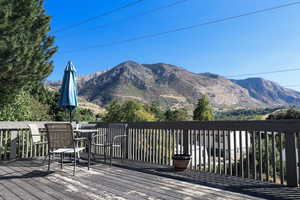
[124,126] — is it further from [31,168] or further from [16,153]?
[16,153]

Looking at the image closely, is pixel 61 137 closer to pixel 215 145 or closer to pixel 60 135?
pixel 60 135

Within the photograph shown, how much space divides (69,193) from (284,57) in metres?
56.5

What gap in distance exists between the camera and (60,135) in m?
3.88

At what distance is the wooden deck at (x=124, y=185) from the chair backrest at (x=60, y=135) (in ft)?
1.63

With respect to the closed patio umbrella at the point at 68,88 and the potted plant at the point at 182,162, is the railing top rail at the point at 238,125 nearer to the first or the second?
the potted plant at the point at 182,162

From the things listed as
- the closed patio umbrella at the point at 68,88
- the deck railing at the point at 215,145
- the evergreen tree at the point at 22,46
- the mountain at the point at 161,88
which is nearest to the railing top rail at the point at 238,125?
the deck railing at the point at 215,145

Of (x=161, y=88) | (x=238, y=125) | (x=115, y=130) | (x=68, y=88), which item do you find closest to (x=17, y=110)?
(x=68, y=88)

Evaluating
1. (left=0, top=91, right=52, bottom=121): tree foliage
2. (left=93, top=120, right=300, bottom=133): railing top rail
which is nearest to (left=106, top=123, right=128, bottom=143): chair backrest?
(left=93, top=120, right=300, bottom=133): railing top rail

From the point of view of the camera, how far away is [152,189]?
301 cm

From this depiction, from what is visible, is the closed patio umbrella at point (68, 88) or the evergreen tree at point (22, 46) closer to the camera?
the closed patio umbrella at point (68, 88)

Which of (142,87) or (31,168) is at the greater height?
(142,87)

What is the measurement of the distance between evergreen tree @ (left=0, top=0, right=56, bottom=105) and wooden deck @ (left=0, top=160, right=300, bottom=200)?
11.0 ft

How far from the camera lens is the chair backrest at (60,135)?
3844 mm

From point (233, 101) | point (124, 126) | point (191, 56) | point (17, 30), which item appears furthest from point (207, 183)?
point (233, 101)
